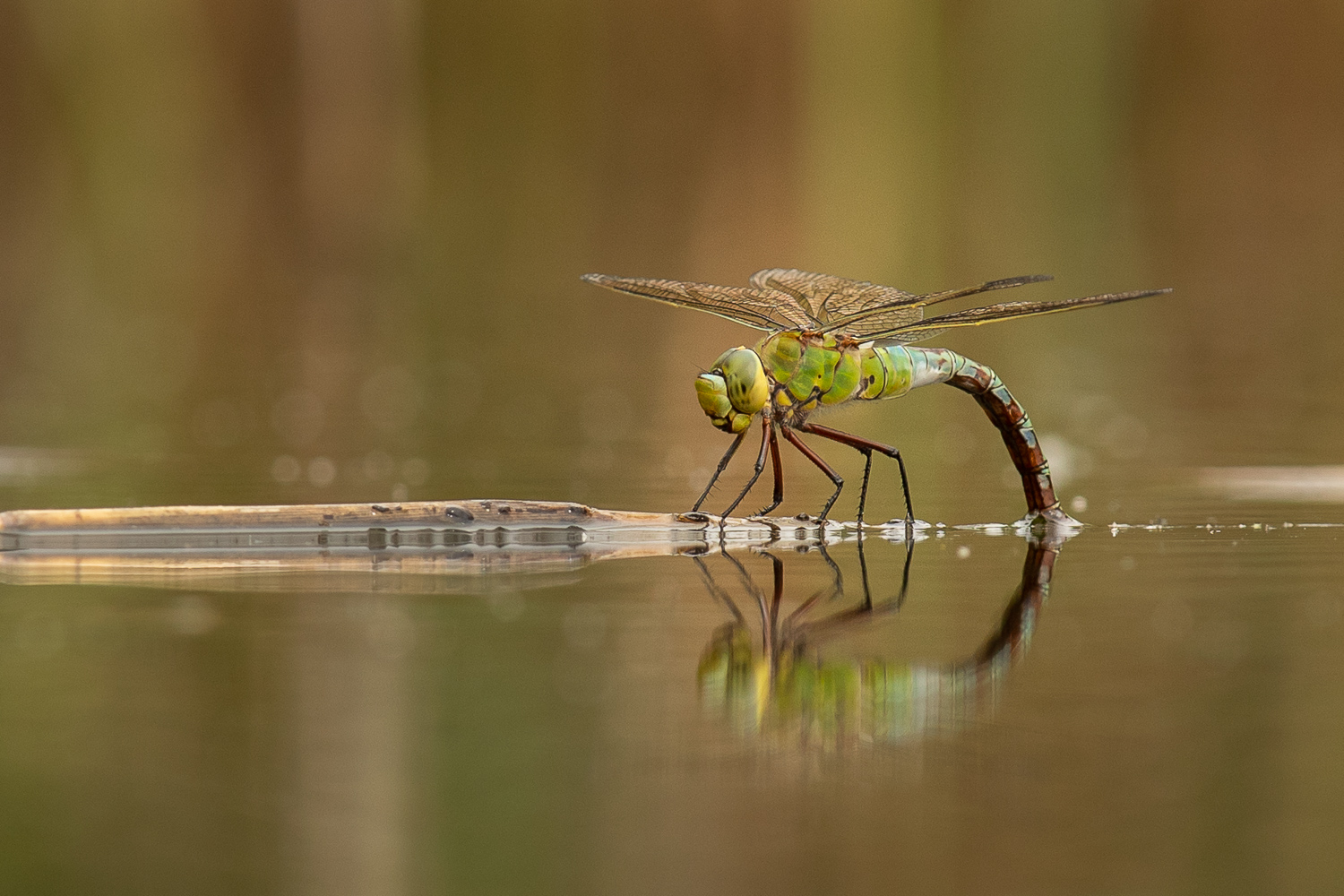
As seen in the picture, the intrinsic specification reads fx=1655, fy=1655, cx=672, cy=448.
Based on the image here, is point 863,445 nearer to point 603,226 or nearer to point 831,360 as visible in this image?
point 831,360

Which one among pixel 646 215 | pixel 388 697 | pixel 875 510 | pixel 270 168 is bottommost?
pixel 388 697

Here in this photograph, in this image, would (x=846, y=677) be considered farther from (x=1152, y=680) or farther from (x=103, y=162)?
(x=103, y=162)

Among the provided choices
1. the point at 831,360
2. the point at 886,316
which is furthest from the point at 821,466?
the point at 886,316

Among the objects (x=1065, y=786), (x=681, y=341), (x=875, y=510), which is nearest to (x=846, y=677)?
(x=1065, y=786)

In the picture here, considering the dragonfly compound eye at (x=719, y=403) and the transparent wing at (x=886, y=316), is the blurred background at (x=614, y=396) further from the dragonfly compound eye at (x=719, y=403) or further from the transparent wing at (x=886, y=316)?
the dragonfly compound eye at (x=719, y=403)

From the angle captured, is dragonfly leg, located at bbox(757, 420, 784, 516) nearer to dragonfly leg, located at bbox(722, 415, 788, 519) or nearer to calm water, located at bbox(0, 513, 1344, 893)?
dragonfly leg, located at bbox(722, 415, 788, 519)

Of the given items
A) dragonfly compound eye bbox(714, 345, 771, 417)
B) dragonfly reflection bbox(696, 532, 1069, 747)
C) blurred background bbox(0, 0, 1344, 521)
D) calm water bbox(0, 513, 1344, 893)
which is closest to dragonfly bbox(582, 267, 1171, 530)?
dragonfly compound eye bbox(714, 345, 771, 417)
